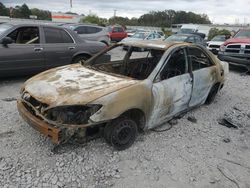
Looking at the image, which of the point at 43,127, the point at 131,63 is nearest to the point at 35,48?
the point at 131,63

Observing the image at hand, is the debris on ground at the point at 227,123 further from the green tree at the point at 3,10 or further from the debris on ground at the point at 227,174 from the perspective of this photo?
the green tree at the point at 3,10

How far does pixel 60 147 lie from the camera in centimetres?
354

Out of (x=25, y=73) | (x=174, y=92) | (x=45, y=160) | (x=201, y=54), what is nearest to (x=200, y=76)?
(x=201, y=54)

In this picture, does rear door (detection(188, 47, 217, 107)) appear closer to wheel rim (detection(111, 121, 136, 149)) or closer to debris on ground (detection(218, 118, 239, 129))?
debris on ground (detection(218, 118, 239, 129))

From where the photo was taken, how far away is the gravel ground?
9.89 feet

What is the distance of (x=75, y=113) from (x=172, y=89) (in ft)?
5.63

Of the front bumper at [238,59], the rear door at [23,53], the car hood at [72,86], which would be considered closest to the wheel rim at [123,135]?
the car hood at [72,86]

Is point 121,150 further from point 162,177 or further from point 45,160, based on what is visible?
point 45,160

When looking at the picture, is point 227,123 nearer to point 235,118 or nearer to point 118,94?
point 235,118

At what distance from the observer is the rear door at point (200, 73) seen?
4746 mm

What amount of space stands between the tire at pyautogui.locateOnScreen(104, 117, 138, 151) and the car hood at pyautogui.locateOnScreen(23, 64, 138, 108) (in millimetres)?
491

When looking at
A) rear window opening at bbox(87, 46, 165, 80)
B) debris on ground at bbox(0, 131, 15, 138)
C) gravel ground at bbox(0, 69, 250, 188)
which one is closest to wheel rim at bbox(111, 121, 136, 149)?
gravel ground at bbox(0, 69, 250, 188)

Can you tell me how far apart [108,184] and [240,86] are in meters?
6.46

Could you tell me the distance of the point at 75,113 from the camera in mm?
3162
